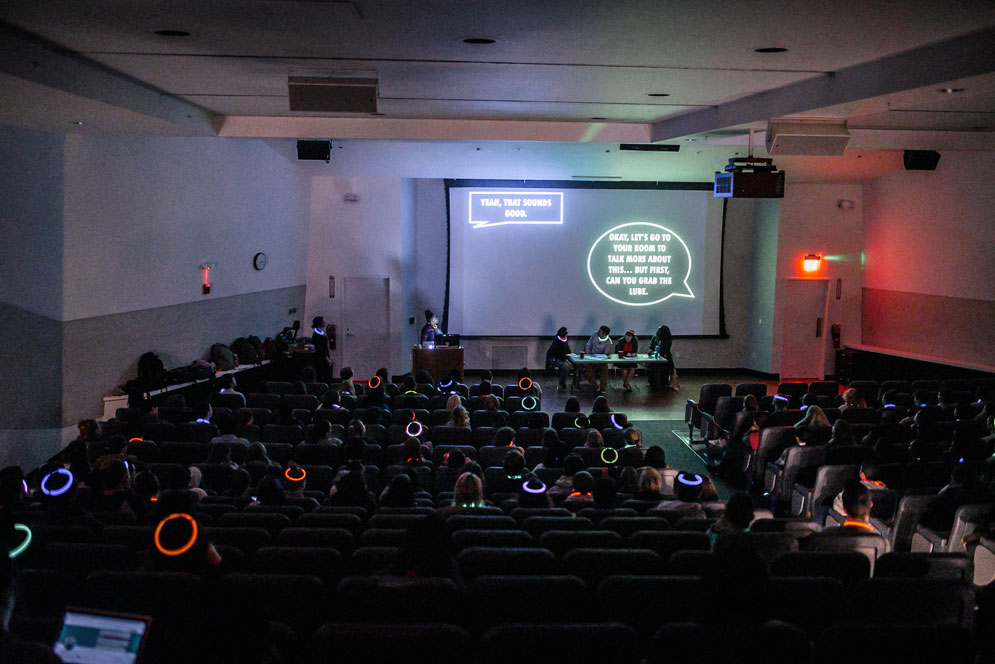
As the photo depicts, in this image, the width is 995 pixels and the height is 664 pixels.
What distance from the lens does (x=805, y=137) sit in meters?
8.00

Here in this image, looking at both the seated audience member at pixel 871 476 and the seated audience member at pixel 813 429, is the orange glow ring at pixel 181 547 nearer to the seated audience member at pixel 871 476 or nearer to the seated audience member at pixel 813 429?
the seated audience member at pixel 871 476

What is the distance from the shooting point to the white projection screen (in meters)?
15.5

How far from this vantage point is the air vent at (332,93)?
6.49 metres

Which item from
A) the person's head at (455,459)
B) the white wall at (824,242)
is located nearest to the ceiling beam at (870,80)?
the person's head at (455,459)

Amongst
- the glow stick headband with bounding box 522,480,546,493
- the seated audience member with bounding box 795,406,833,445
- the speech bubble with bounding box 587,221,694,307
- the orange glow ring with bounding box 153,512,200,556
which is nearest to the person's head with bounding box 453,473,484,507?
the glow stick headband with bounding box 522,480,546,493

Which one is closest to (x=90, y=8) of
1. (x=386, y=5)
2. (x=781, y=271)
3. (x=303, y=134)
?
(x=386, y=5)

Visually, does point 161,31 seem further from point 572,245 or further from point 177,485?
point 572,245

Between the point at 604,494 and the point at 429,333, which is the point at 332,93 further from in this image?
the point at 429,333

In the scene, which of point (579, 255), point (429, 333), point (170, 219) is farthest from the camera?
point (579, 255)

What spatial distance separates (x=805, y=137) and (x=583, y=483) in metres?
4.58

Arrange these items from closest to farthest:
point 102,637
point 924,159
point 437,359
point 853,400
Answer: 1. point 102,637
2. point 853,400
3. point 924,159
4. point 437,359

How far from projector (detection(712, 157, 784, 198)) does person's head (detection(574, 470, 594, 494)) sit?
419 centimetres

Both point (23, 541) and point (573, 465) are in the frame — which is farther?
point (573, 465)

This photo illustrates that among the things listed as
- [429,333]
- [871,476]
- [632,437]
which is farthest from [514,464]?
[429,333]
